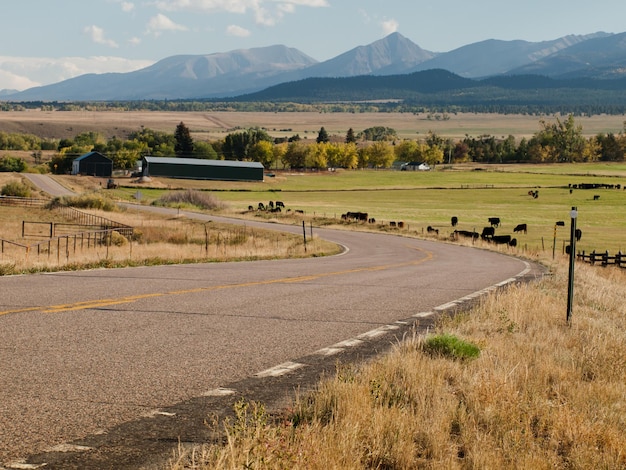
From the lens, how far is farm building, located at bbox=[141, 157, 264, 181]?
467 feet

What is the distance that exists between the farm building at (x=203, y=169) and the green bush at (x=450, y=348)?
135389 millimetres

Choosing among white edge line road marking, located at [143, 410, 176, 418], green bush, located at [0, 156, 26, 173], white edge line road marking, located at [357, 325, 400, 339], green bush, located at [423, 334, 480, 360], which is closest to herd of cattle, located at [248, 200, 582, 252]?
white edge line road marking, located at [357, 325, 400, 339]

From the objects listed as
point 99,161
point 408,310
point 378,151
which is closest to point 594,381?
point 408,310

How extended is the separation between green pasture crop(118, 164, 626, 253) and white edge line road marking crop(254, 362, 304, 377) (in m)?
43.0

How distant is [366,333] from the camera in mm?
11227

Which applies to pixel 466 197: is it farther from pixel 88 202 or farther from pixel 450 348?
pixel 450 348

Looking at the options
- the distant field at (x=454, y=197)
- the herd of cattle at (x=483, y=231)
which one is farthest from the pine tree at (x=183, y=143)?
the herd of cattle at (x=483, y=231)

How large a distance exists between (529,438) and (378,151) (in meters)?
195

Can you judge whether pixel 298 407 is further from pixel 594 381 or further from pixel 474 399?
pixel 594 381

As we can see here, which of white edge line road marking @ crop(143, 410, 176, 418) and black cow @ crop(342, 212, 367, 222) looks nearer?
white edge line road marking @ crop(143, 410, 176, 418)

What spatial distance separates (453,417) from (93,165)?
480ft

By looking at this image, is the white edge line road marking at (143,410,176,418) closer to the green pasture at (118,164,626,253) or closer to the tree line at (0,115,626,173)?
the green pasture at (118,164,626,253)

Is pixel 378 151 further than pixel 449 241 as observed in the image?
Yes

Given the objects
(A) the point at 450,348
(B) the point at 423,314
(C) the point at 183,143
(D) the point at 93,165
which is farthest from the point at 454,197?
(A) the point at 450,348
